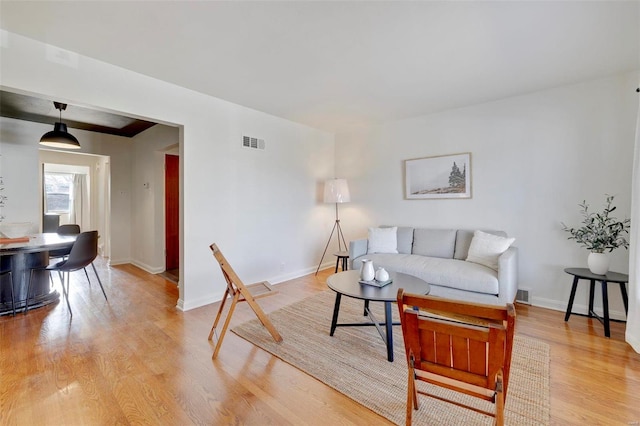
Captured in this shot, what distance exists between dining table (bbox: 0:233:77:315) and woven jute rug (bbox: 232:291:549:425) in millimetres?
2442

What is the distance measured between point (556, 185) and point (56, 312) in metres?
5.94

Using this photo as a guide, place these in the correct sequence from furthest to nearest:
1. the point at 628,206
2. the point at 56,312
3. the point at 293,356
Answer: the point at 56,312 < the point at 628,206 < the point at 293,356

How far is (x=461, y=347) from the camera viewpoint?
1252 mm

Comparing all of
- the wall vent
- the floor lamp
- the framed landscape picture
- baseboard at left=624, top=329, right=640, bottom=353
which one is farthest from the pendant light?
baseboard at left=624, top=329, right=640, bottom=353

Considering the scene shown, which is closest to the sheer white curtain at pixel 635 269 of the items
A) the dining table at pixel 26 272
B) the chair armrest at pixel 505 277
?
the chair armrest at pixel 505 277

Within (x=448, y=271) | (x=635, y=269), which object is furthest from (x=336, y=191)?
(x=635, y=269)

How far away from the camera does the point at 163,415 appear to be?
1.61 meters

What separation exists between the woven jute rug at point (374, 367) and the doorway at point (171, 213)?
297 centimetres

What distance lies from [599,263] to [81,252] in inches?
220

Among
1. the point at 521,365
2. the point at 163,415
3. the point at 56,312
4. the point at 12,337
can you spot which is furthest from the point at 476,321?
the point at 56,312

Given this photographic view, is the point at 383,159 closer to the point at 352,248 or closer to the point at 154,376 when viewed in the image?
the point at 352,248

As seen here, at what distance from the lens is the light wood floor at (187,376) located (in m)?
1.61

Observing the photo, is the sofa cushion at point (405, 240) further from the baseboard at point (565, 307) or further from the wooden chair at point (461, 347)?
the wooden chair at point (461, 347)

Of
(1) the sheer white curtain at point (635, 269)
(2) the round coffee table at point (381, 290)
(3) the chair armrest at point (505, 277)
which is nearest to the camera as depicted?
(2) the round coffee table at point (381, 290)
